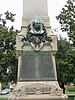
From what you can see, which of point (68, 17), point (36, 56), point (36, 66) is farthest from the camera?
point (68, 17)

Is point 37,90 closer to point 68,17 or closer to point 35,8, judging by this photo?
point 35,8

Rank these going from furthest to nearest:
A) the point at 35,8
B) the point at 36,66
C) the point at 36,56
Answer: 1. the point at 35,8
2. the point at 36,56
3. the point at 36,66

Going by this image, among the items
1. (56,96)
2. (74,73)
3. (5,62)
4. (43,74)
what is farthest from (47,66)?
(5,62)

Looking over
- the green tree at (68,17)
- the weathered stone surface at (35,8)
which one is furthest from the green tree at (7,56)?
the weathered stone surface at (35,8)

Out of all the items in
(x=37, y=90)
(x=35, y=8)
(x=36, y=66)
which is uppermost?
(x=35, y=8)

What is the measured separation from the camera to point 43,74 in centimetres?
1422

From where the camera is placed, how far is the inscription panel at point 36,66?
1416 cm

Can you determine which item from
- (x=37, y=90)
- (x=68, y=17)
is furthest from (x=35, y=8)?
(x=68, y=17)

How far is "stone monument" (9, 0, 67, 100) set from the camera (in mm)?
13773

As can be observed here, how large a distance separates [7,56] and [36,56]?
19359mm

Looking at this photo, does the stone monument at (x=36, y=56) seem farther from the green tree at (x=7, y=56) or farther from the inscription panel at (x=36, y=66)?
the green tree at (x=7, y=56)

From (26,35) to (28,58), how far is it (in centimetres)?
96

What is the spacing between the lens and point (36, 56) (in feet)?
47.2

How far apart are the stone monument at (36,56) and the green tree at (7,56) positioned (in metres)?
17.6
